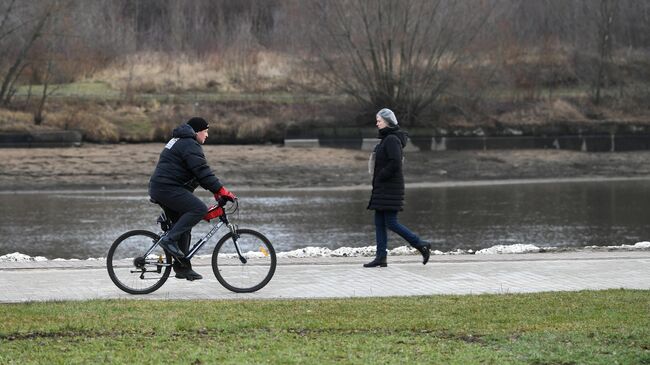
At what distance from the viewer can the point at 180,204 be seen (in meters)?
10.9

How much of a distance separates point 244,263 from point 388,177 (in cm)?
263

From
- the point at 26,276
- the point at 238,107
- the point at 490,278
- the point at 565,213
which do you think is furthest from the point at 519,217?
the point at 238,107

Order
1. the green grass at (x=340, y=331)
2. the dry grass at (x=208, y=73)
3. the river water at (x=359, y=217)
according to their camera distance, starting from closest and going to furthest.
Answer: the green grass at (x=340, y=331) → the river water at (x=359, y=217) → the dry grass at (x=208, y=73)

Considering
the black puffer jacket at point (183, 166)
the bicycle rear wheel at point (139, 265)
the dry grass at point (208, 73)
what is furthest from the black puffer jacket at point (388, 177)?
the dry grass at point (208, 73)

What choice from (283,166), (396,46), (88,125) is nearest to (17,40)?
(88,125)

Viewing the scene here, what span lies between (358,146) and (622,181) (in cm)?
891

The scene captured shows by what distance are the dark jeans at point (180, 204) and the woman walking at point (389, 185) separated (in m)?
2.78

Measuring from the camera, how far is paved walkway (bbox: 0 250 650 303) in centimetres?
1095

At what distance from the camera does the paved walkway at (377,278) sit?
1095 cm

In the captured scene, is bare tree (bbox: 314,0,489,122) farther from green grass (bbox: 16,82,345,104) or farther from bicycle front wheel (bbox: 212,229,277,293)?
bicycle front wheel (bbox: 212,229,277,293)

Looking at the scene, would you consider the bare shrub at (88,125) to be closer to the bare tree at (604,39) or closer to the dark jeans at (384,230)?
the bare tree at (604,39)

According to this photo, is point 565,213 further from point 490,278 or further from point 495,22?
point 495,22

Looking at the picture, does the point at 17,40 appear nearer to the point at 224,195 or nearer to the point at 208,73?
the point at 208,73

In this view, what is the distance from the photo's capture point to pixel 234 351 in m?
7.46
